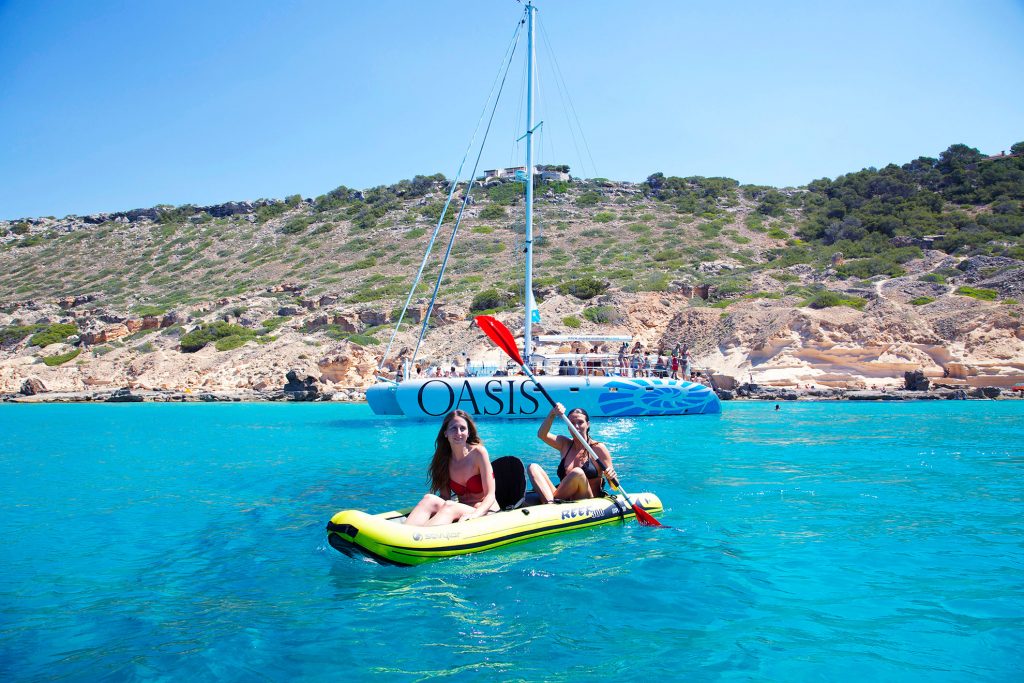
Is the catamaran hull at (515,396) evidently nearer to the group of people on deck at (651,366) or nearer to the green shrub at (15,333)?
the group of people on deck at (651,366)

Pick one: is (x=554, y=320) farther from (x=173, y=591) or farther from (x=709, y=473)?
(x=173, y=591)

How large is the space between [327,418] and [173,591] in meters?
19.2

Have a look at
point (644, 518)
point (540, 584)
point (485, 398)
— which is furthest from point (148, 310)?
point (540, 584)

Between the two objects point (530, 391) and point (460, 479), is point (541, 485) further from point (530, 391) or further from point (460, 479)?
point (530, 391)

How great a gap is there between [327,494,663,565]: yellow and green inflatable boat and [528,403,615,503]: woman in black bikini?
370mm

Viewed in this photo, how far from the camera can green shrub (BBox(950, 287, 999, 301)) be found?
3464 centimetres

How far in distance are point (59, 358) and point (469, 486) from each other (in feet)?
143

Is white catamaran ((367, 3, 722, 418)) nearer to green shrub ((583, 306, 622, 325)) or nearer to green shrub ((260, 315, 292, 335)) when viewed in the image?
green shrub ((583, 306, 622, 325))

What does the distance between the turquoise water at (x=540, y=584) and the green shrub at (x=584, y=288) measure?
1140 inches

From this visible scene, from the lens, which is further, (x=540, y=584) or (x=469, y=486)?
(x=469, y=486)

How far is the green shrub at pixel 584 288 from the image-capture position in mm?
40969

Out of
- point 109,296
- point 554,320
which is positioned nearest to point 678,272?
point 554,320

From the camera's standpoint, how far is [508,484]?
24.0 feet

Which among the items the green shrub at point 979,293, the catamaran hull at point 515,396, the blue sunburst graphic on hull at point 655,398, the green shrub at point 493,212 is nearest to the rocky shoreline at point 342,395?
the green shrub at point 979,293
